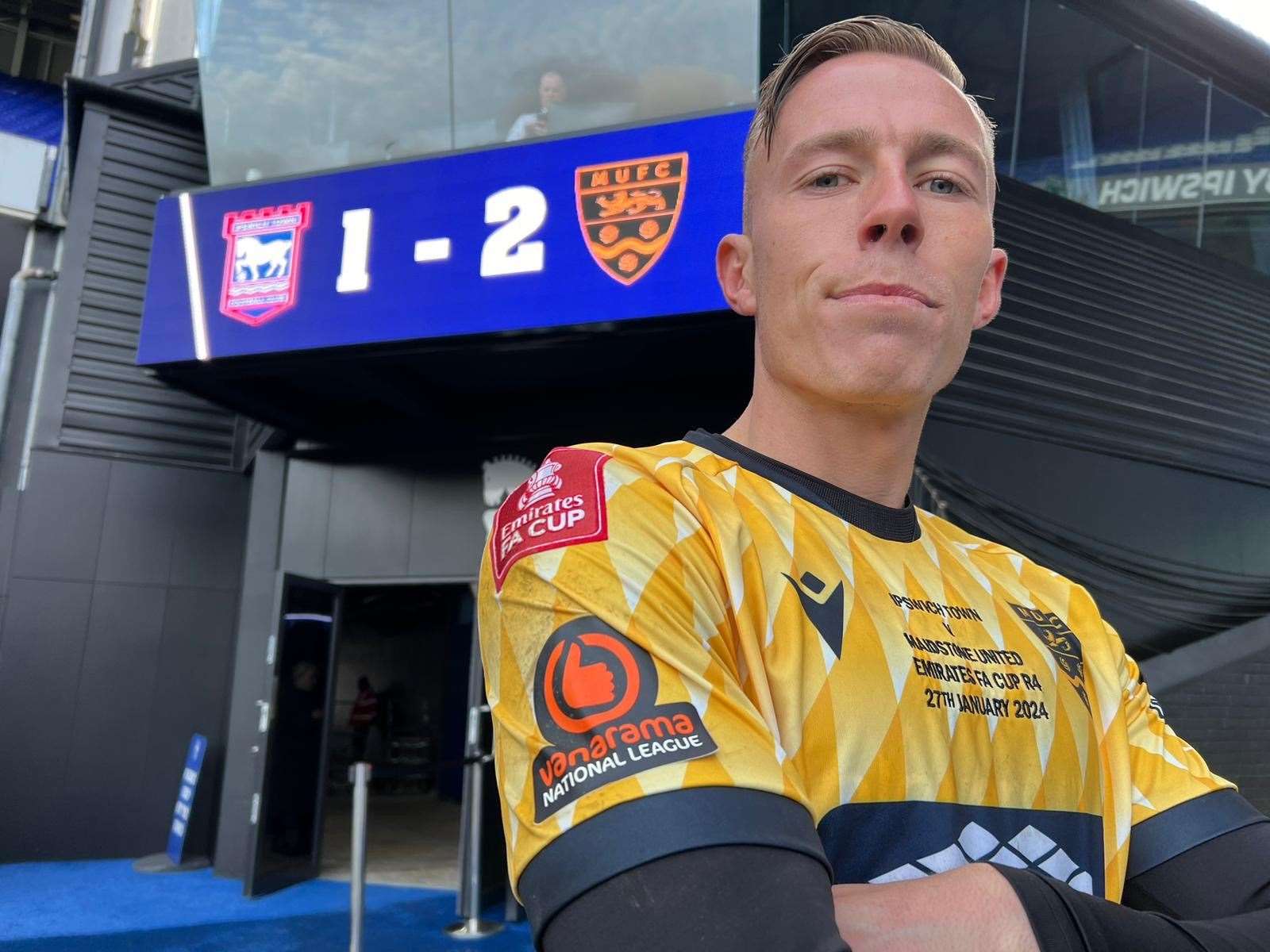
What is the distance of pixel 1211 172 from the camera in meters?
7.62

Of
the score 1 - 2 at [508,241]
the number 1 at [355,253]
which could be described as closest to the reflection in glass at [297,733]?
the number 1 at [355,253]

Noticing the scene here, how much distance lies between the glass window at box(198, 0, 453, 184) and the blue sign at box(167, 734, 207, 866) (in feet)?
13.9

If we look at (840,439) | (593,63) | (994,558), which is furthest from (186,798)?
(840,439)

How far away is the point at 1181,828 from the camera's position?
102cm

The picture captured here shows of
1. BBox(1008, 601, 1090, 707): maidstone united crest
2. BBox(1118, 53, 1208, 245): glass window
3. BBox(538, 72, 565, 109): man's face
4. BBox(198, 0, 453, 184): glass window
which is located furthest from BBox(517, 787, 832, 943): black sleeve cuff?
BBox(1118, 53, 1208, 245): glass window

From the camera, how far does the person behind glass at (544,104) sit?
206 inches

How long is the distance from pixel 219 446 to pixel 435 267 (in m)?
4.14

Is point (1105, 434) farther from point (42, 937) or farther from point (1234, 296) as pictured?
point (42, 937)

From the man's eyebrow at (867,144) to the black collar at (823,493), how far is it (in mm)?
330

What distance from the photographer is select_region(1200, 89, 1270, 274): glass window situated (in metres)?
7.27

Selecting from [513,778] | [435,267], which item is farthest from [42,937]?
[513,778]

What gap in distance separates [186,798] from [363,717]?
18.9 ft

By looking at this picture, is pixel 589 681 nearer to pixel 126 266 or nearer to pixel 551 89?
pixel 551 89

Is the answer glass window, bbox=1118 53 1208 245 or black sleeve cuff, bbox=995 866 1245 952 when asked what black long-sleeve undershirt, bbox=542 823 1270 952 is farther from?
glass window, bbox=1118 53 1208 245
